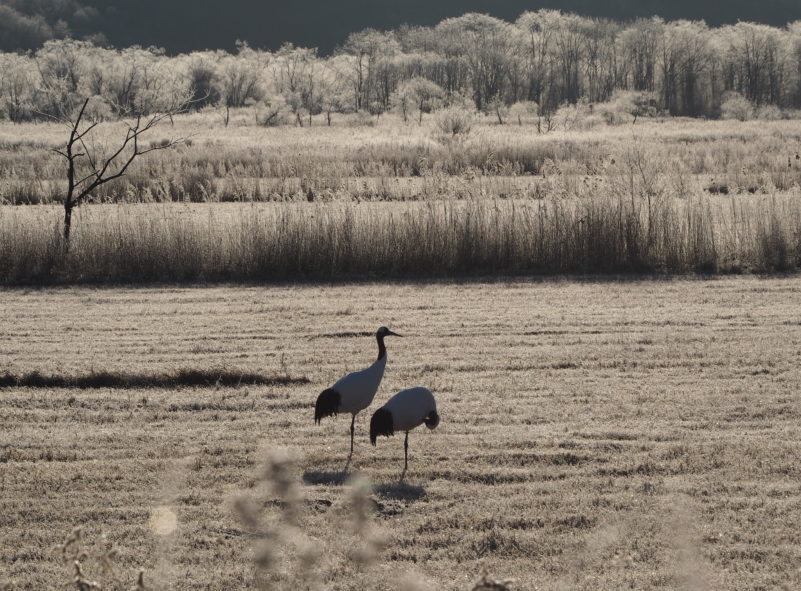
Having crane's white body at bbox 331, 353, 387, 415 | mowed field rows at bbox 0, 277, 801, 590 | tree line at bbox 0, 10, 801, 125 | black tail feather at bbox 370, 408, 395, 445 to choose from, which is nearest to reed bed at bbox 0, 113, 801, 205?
mowed field rows at bbox 0, 277, 801, 590

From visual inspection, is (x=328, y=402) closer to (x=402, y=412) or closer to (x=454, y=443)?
(x=402, y=412)

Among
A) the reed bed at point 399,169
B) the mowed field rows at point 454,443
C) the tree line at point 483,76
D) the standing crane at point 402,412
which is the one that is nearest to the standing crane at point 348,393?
the standing crane at point 402,412

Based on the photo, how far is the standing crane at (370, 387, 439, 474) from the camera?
696cm

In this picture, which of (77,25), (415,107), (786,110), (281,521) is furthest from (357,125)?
(77,25)

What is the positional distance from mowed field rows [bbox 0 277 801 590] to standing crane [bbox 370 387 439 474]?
365 mm

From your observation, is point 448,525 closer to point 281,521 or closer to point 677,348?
point 281,521

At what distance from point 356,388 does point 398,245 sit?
8.85m

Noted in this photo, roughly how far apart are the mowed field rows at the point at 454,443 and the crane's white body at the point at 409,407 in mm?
398

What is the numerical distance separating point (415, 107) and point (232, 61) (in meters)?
24.4

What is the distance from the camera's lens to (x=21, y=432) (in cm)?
822

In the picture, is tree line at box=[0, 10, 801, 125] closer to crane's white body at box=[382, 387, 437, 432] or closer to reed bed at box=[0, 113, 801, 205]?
reed bed at box=[0, 113, 801, 205]

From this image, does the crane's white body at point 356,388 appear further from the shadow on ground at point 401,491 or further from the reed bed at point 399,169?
the reed bed at point 399,169

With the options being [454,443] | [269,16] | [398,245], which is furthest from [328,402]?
[269,16]

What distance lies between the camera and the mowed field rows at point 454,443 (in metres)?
5.77
